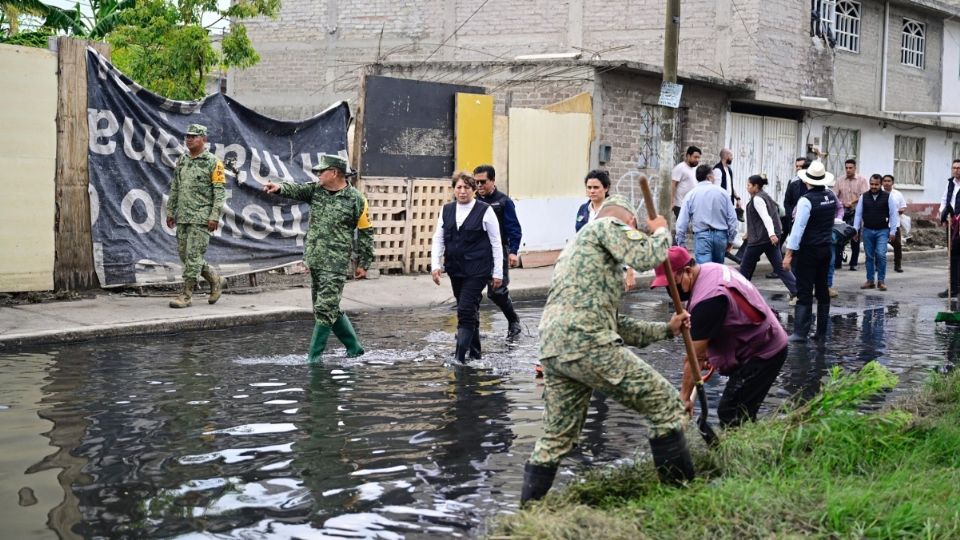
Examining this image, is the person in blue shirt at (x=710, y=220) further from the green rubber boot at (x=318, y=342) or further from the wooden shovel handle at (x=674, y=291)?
the wooden shovel handle at (x=674, y=291)

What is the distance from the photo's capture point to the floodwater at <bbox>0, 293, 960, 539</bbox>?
5.62 m

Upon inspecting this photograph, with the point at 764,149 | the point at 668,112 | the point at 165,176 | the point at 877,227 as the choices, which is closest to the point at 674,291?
the point at 165,176

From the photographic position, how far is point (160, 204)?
1388 centimetres

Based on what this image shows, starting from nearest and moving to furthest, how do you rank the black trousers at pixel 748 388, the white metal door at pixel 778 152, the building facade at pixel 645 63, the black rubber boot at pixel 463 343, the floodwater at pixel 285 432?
1. the floodwater at pixel 285 432
2. the black trousers at pixel 748 388
3. the black rubber boot at pixel 463 343
4. the building facade at pixel 645 63
5. the white metal door at pixel 778 152

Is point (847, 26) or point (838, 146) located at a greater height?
point (847, 26)

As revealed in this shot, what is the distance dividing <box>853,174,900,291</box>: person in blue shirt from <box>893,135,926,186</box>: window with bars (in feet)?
45.1

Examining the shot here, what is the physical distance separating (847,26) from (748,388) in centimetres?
2400

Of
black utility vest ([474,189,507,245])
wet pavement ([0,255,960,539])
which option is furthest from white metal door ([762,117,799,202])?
black utility vest ([474,189,507,245])

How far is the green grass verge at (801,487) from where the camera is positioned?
4.93 m

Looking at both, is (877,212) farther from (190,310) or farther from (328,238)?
(328,238)

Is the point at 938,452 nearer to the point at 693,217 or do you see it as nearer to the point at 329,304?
the point at 329,304

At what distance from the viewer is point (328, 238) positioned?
10109mm

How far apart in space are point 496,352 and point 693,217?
13.2ft

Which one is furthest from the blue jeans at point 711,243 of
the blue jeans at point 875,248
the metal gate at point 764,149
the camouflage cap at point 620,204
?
the metal gate at point 764,149
